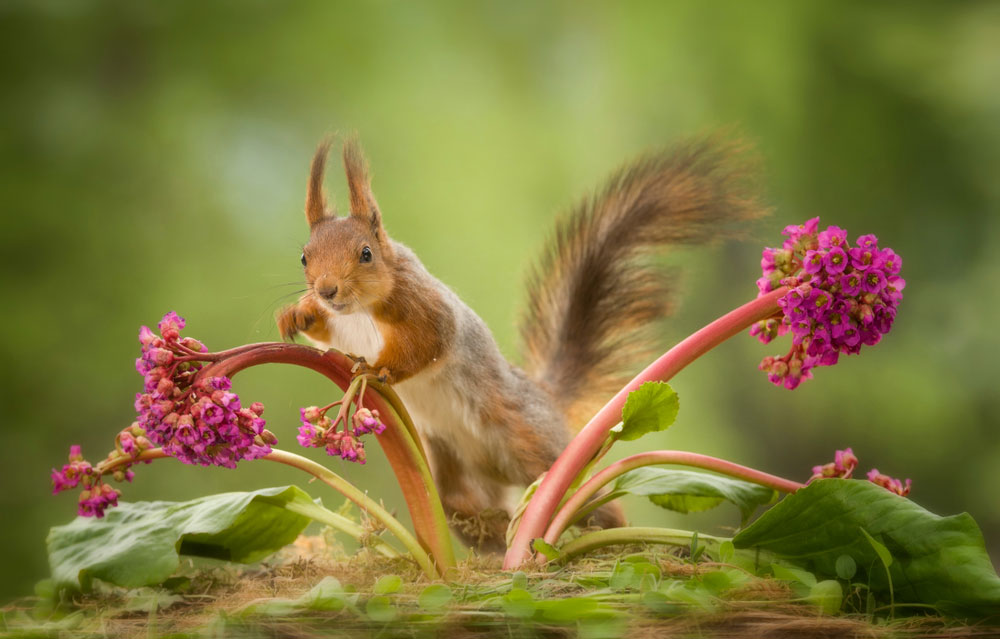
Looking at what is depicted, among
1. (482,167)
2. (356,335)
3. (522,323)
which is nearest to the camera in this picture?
(356,335)

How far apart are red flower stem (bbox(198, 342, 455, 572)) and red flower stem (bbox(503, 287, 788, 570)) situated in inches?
3.4

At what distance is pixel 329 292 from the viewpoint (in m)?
0.93

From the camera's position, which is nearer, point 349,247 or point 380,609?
point 380,609

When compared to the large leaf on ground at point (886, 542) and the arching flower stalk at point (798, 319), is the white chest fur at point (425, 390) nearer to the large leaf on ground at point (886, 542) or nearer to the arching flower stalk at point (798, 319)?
the arching flower stalk at point (798, 319)

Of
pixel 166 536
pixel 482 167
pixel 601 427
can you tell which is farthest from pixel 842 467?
pixel 482 167

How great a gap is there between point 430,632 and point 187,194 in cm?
183

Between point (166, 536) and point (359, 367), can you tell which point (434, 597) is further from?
point (166, 536)

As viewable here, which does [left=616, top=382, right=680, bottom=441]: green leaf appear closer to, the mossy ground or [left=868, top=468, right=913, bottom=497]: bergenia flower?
the mossy ground

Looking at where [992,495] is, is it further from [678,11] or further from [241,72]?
[241,72]

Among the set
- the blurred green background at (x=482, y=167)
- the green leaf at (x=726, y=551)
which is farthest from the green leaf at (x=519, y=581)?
the blurred green background at (x=482, y=167)

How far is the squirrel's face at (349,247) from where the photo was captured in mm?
948

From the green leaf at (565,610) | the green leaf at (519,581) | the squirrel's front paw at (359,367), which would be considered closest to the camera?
the green leaf at (565,610)

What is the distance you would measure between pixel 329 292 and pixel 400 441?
18 cm

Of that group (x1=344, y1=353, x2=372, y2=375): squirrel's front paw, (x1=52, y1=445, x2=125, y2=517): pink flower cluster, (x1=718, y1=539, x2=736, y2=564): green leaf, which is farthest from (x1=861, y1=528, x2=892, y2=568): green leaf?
(x1=52, y1=445, x2=125, y2=517): pink flower cluster
